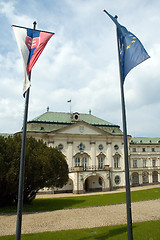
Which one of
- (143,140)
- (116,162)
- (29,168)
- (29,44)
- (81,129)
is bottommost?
(29,168)

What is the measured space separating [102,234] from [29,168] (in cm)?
1221

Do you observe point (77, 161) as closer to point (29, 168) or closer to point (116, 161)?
point (116, 161)

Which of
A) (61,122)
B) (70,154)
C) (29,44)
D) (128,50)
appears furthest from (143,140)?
(29,44)

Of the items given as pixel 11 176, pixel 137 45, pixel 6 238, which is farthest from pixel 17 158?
pixel 137 45

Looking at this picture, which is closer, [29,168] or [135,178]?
[29,168]

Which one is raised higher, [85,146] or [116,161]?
[85,146]

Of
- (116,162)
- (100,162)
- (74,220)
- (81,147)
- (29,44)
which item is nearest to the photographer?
(29,44)

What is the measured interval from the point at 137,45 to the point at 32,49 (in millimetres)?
Answer: 4985

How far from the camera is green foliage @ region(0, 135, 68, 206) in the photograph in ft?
71.5

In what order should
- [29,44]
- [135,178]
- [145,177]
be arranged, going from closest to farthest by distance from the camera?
[29,44] < [135,178] < [145,177]

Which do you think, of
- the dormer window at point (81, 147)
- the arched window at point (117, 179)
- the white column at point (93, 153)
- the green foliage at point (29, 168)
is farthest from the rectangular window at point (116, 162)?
the green foliage at point (29, 168)

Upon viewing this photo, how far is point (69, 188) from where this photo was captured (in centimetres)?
4203

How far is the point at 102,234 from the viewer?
12305 millimetres

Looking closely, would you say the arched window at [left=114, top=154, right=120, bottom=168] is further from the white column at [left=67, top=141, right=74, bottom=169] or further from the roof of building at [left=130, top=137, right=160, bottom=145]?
the roof of building at [left=130, top=137, right=160, bottom=145]
